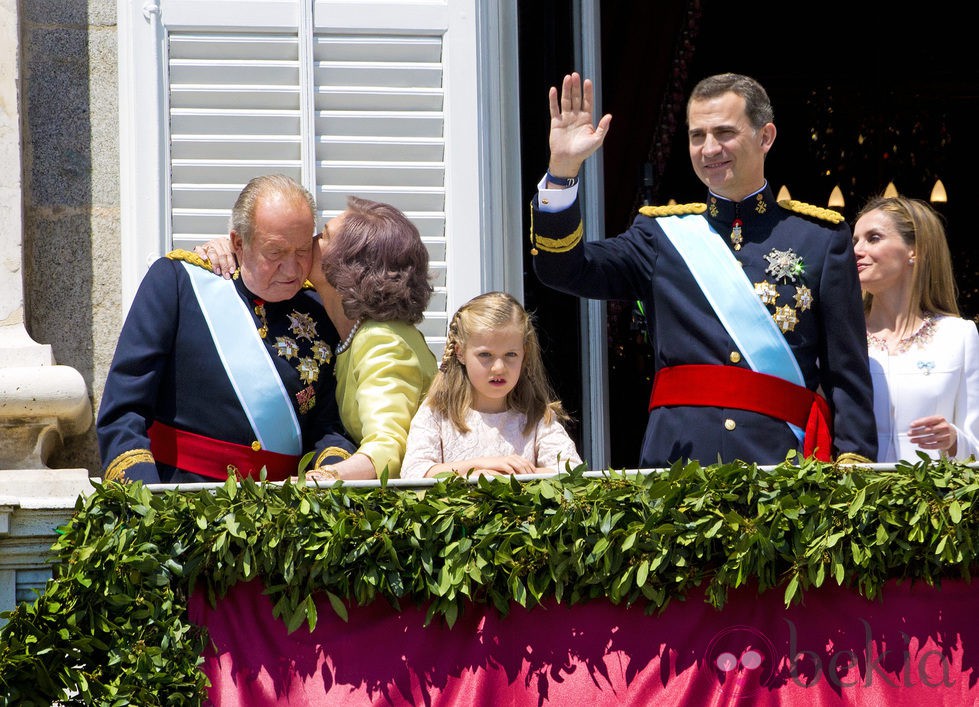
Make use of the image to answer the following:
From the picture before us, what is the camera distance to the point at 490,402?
4637 millimetres

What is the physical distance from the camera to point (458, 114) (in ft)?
17.7

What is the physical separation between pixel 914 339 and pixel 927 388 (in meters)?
0.18

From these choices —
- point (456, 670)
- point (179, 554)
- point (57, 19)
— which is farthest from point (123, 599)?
point (57, 19)

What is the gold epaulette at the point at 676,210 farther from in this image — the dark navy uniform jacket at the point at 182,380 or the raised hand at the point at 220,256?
the raised hand at the point at 220,256

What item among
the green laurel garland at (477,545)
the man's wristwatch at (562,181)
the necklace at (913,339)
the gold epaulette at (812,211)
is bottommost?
the green laurel garland at (477,545)

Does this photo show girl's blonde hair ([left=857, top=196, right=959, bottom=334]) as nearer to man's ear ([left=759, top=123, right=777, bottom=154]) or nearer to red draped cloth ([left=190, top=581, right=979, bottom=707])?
man's ear ([left=759, top=123, right=777, bottom=154])

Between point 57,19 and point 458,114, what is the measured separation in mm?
1256

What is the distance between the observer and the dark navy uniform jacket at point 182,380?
4.48 meters

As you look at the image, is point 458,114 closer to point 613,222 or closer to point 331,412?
point 331,412

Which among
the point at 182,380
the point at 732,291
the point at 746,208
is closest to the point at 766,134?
the point at 746,208

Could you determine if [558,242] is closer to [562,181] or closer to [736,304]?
[562,181]

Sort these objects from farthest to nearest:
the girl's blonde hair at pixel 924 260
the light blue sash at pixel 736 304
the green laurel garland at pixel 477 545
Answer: the girl's blonde hair at pixel 924 260 → the light blue sash at pixel 736 304 → the green laurel garland at pixel 477 545

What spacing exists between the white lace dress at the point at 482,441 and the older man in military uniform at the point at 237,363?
198 mm

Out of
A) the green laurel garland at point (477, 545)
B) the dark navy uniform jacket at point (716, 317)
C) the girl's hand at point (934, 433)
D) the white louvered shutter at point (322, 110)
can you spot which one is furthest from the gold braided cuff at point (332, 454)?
the girl's hand at point (934, 433)
